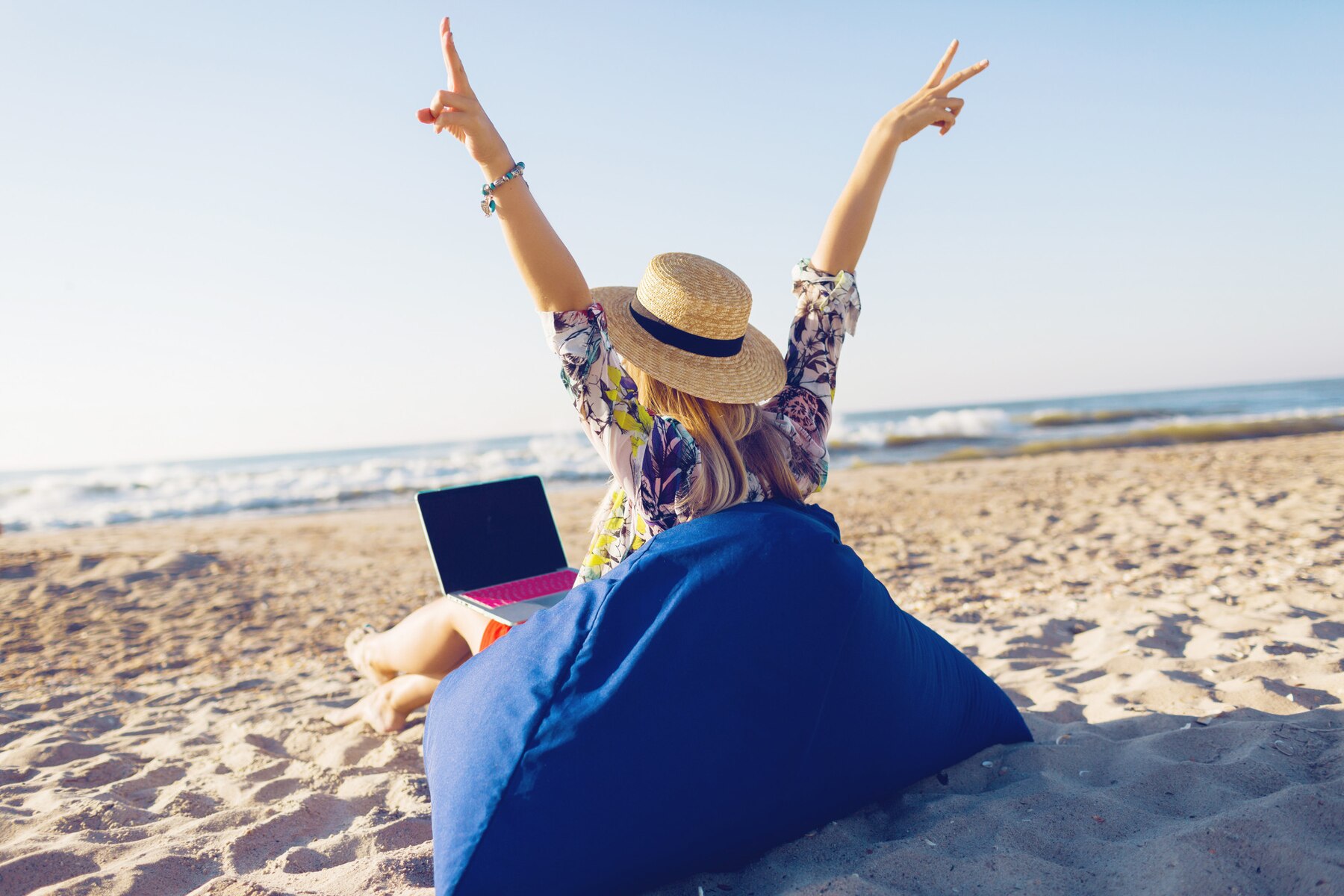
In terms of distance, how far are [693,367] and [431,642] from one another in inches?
60.6

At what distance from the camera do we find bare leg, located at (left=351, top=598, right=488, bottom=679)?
2709mm

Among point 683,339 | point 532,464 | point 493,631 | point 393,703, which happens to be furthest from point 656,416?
point 532,464

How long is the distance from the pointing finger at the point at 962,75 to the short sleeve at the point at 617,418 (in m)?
1.35

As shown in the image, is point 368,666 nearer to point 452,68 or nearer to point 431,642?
point 431,642

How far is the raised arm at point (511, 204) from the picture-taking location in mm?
1730

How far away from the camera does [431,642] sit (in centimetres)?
288

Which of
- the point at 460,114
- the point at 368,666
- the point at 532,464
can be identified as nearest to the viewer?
the point at 460,114

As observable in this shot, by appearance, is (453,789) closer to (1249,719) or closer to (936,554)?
(1249,719)

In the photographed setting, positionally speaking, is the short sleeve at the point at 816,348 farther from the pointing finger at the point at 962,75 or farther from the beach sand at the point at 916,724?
the beach sand at the point at 916,724

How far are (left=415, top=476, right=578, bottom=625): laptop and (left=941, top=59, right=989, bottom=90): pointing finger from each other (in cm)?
184

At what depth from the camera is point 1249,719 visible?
8.13ft

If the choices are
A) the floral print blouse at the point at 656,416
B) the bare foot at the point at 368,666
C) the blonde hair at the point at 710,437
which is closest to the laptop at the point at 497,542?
the bare foot at the point at 368,666

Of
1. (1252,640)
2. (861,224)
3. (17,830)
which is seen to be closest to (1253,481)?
(1252,640)

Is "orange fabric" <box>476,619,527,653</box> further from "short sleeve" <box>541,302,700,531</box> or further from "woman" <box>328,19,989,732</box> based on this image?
"short sleeve" <box>541,302,700,531</box>
